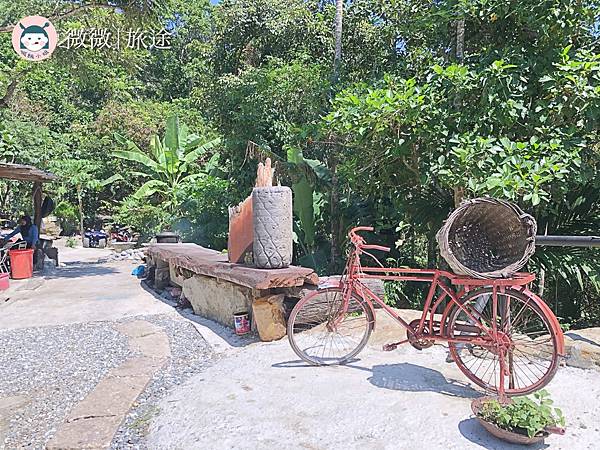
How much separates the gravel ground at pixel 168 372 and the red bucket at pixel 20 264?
14.1ft

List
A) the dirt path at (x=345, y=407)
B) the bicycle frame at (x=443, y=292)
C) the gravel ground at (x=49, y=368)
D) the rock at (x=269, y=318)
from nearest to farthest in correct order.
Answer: the dirt path at (x=345, y=407)
the bicycle frame at (x=443, y=292)
the gravel ground at (x=49, y=368)
the rock at (x=269, y=318)

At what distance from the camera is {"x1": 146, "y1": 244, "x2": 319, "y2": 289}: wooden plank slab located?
478cm

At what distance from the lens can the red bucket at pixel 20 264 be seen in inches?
368

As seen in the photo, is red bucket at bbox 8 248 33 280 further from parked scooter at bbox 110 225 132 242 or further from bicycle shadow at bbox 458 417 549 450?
bicycle shadow at bbox 458 417 549 450

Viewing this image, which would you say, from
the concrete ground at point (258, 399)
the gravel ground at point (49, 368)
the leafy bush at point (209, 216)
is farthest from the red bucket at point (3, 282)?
the leafy bush at point (209, 216)

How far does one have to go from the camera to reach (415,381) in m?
3.61

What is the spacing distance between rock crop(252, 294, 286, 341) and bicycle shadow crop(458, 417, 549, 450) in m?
2.30

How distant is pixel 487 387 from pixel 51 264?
10.8 m

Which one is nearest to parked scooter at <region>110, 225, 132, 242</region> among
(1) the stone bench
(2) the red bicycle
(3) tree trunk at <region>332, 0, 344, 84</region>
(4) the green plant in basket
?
(1) the stone bench

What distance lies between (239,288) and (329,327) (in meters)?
1.53

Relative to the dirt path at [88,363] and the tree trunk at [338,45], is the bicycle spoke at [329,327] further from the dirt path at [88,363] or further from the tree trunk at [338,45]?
the tree trunk at [338,45]

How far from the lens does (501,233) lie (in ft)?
11.2

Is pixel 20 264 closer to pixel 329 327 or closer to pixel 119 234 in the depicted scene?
pixel 329 327

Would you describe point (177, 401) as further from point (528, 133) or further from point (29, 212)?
point (29, 212)
